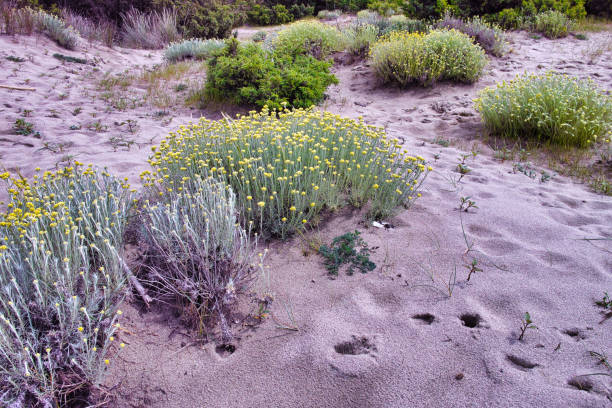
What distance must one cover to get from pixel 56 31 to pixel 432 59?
8.99 meters

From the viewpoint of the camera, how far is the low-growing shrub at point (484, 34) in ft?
30.4

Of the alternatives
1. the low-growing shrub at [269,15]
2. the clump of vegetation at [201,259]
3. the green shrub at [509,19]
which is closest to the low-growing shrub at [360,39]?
the green shrub at [509,19]

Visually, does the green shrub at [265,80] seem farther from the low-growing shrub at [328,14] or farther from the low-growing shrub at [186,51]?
the low-growing shrub at [328,14]

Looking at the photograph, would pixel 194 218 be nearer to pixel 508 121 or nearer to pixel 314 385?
pixel 314 385

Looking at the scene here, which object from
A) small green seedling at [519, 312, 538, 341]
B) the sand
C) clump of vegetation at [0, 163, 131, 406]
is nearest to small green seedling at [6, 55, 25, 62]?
the sand

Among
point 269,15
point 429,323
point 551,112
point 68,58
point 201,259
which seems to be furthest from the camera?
point 269,15

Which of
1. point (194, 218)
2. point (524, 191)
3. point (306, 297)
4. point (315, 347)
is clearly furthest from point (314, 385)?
point (524, 191)

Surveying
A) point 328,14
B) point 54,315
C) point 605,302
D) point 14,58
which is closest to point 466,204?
point 605,302

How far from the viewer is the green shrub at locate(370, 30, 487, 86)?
308 inches

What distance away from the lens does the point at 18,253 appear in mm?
2320

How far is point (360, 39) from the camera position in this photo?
9859 millimetres

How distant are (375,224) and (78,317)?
2.25 m

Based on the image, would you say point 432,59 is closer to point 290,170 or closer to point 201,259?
point 290,170

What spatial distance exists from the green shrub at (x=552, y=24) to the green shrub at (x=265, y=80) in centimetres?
710
